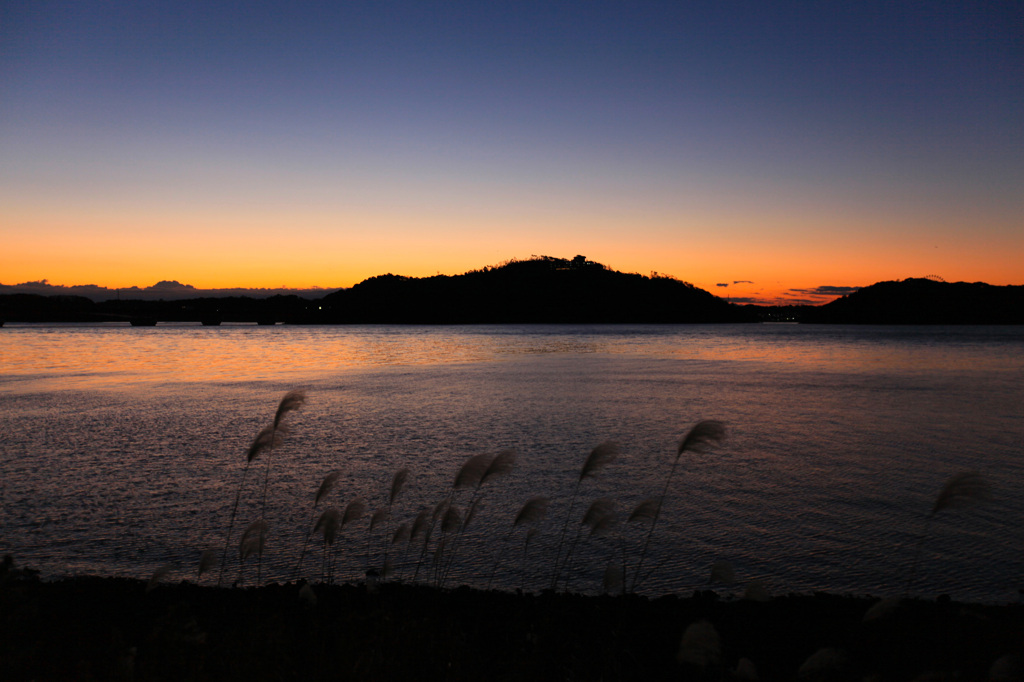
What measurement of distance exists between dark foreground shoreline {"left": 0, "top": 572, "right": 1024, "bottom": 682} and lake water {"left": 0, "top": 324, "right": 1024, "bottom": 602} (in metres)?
1.07

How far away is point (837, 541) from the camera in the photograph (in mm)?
7555

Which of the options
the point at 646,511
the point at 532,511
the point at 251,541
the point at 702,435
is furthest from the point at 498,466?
the point at 251,541

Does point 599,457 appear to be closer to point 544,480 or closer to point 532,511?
point 532,511

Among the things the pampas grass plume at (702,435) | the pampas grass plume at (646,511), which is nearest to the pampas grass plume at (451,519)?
the pampas grass plume at (646,511)

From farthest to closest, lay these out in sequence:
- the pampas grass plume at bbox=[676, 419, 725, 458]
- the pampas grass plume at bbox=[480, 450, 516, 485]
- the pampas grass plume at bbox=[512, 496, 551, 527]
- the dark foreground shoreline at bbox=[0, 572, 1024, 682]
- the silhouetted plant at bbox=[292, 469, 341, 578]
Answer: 1. the silhouetted plant at bbox=[292, 469, 341, 578]
2. the pampas grass plume at bbox=[512, 496, 551, 527]
3. the pampas grass plume at bbox=[480, 450, 516, 485]
4. the pampas grass plume at bbox=[676, 419, 725, 458]
5. the dark foreground shoreline at bbox=[0, 572, 1024, 682]

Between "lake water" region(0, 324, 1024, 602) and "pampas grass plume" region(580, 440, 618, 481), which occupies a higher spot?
"pampas grass plume" region(580, 440, 618, 481)

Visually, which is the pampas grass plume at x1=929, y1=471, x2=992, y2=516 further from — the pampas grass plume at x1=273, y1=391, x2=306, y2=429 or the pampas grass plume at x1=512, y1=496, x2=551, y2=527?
the pampas grass plume at x1=273, y1=391, x2=306, y2=429

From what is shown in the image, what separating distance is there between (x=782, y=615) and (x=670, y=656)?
3.73ft

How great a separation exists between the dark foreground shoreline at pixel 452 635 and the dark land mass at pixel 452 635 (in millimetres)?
13

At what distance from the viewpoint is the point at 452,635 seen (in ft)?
13.6

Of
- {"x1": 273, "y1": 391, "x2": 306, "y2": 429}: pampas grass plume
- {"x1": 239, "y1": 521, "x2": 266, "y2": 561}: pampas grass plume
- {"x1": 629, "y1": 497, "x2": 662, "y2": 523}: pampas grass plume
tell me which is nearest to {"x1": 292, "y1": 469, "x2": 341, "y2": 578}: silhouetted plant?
{"x1": 239, "y1": 521, "x2": 266, "y2": 561}: pampas grass plume

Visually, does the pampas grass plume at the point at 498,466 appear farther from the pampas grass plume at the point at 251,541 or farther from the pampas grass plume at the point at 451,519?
the pampas grass plume at the point at 251,541

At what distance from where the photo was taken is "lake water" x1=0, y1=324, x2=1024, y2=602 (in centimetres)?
678

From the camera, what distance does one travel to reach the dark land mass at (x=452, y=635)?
370cm
